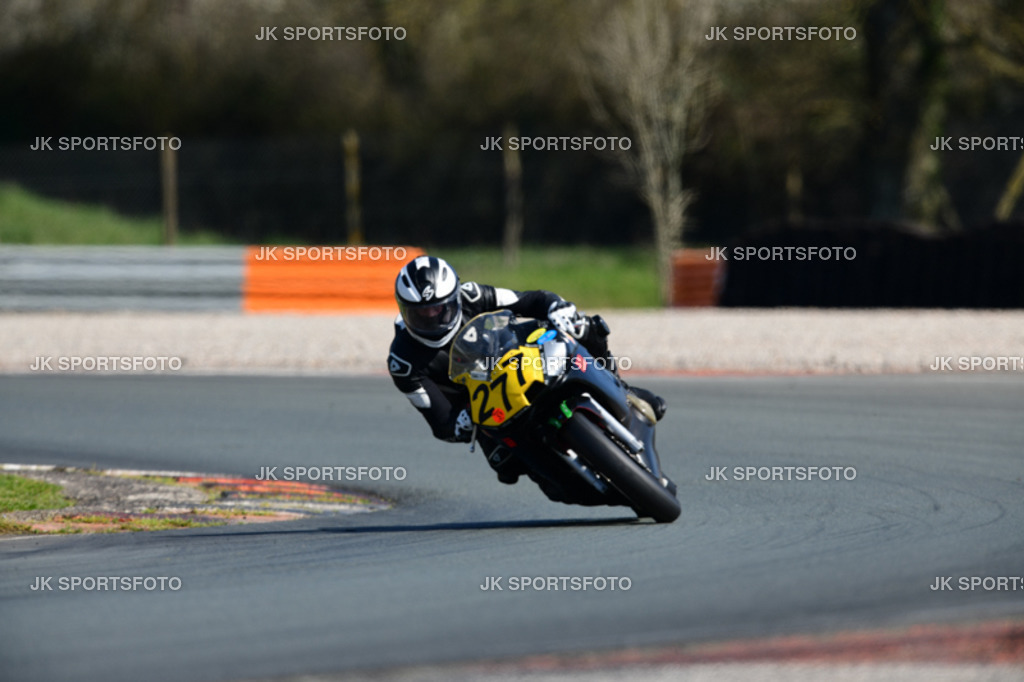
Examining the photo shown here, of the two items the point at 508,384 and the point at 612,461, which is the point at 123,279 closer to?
the point at 508,384

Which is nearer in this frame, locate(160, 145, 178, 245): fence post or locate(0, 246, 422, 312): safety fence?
locate(0, 246, 422, 312): safety fence

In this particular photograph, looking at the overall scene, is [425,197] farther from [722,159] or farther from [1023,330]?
[1023,330]

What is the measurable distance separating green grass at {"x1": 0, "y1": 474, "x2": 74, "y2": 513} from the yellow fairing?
2715 millimetres

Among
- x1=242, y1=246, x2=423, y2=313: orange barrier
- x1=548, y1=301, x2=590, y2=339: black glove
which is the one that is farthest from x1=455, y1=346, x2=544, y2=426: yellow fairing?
x1=242, y1=246, x2=423, y2=313: orange barrier

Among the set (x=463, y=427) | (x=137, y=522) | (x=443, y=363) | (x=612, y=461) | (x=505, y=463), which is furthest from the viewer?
(x=137, y=522)

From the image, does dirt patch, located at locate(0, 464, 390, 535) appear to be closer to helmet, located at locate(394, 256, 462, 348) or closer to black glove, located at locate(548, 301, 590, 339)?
helmet, located at locate(394, 256, 462, 348)

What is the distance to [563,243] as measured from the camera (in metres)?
25.7

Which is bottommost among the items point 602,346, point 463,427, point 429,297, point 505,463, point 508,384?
point 505,463

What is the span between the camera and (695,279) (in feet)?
67.2

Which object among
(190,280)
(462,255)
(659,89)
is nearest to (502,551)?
(190,280)

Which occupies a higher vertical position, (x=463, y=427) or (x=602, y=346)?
(x=602, y=346)

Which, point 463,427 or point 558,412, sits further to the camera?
point 463,427

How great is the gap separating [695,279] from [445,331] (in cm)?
1373

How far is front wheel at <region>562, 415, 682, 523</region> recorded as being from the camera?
6.61 metres
